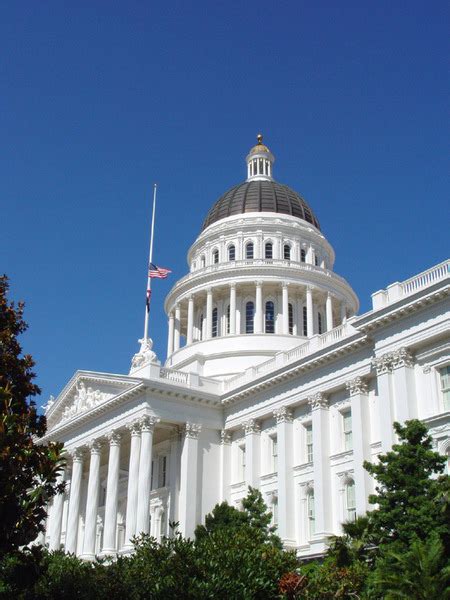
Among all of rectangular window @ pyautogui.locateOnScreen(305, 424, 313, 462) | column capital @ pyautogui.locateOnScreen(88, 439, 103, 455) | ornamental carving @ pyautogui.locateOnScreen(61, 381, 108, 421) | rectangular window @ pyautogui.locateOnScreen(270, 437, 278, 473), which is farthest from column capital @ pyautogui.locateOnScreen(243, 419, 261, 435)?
column capital @ pyautogui.locateOnScreen(88, 439, 103, 455)

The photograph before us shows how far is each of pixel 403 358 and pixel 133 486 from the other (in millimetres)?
18625

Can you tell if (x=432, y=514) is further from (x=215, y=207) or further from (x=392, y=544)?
(x=215, y=207)

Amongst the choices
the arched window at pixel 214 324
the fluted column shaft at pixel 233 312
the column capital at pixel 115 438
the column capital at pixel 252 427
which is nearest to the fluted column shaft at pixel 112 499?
the column capital at pixel 115 438

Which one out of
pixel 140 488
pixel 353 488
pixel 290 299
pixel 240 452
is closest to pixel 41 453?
pixel 353 488

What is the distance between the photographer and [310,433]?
4391 centimetres

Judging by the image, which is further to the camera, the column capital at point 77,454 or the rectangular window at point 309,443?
the column capital at point 77,454

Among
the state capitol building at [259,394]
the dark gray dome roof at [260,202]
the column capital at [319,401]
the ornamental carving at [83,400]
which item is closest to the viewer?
the state capitol building at [259,394]

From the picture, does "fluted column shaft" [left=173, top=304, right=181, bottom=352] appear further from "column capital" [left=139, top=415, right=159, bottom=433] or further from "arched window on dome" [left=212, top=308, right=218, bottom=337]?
"column capital" [left=139, top=415, right=159, bottom=433]

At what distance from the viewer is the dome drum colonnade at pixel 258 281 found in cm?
6159

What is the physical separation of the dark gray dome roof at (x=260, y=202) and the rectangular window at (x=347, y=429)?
1228 inches

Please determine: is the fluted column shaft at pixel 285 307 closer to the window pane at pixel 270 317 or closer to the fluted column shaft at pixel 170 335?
the window pane at pixel 270 317

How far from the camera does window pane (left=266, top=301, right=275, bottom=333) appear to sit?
6178cm

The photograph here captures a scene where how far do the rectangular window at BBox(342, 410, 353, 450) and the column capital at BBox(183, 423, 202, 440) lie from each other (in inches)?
415

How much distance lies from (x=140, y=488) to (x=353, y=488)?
41.4ft
